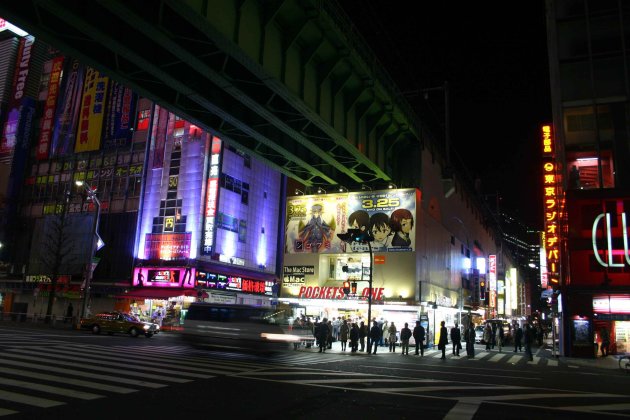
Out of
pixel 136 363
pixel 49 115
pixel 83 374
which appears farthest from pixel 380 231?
pixel 49 115

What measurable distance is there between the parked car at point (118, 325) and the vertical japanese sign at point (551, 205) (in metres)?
24.9

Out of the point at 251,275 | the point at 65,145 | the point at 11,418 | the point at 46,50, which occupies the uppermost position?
the point at 46,50

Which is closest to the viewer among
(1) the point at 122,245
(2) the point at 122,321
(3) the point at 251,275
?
(2) the point at 122,321

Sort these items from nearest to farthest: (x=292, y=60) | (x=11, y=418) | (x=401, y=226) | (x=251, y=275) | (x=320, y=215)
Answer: (x=11, y=418)
(x=292, y=60)
(x=401, y=226)
(x=320, y=215)
(x=251, y=275)

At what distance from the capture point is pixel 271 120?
73.7 feet

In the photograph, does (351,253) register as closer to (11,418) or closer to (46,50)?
(11,418)

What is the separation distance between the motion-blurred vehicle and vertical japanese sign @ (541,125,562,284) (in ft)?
54.4

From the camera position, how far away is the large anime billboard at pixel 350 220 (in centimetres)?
3309

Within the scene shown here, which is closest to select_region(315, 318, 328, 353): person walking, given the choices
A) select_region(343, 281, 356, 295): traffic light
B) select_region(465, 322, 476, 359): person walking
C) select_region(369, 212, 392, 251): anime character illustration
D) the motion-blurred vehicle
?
the motion-blurred vehicle

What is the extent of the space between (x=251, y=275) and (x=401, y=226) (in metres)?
22.3

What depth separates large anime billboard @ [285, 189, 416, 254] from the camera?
3309 centimetres

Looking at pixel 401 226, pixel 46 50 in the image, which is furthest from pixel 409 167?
pixel 46 50

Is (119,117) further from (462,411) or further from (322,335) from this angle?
(462,411)

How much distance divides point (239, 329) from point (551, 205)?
22.0 meters
